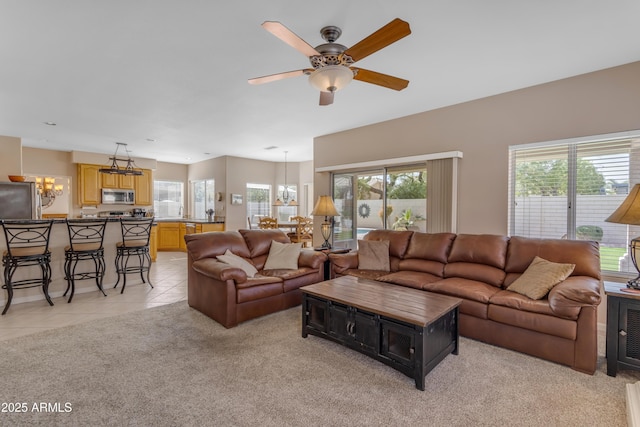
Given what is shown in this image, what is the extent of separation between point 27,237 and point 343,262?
4.23 m

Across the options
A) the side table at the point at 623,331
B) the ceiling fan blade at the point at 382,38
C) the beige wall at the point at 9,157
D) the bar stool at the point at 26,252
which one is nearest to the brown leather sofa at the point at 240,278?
the bar stool at the point at 26,252

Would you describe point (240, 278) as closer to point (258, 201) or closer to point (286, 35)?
point (286, 35)

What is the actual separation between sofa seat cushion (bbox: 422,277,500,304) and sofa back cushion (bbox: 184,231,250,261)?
2.39 m

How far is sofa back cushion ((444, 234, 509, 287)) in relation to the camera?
127 inches

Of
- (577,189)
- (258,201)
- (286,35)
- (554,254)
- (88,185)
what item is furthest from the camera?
(258,201)

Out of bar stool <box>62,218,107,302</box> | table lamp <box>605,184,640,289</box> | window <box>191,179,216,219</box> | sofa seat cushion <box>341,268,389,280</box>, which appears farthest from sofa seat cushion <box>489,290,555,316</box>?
window <box>191,179,216,219</box>

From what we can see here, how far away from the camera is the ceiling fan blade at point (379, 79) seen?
8.03 feet

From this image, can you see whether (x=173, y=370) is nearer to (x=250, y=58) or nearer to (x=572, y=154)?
(x=250, y=58)

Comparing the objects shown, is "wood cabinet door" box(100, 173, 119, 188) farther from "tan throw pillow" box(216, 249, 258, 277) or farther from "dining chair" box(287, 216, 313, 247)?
"tan throw pillow" box(216, 249, 258, 277)

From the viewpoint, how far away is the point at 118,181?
7938mm

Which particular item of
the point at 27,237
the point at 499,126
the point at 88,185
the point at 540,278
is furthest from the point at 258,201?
the point at 540,278

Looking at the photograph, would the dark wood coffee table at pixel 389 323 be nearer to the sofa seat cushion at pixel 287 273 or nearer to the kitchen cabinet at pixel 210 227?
the sofa seat cushion at pixel 287 273

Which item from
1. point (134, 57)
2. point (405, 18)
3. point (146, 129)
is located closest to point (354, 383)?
point (405, 18)

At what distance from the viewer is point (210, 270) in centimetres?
324
